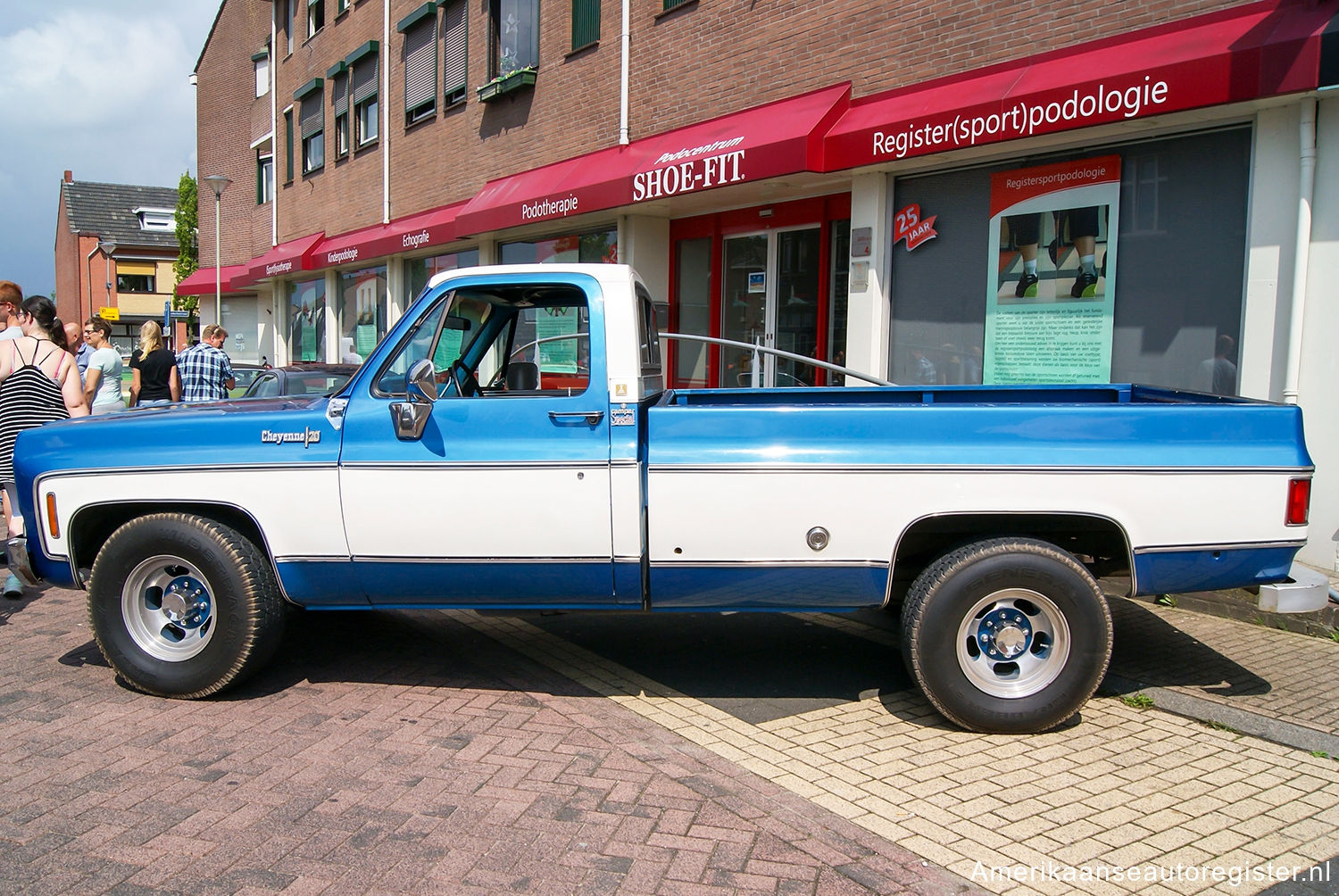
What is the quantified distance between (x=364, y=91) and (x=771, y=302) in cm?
1227

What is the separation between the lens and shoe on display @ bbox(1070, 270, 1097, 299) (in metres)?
8.06

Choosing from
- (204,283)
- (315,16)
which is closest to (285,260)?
(315,16)

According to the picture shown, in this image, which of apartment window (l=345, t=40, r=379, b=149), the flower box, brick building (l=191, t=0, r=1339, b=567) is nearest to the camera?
brick building (l=191, t=0, r=1339, b=567)

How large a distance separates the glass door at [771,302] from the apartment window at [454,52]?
662 cm

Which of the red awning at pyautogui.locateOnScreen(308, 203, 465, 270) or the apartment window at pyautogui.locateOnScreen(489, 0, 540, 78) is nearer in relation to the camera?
the apartment window at pyautogui.locateOnScreen(489, 0, 540, 78)

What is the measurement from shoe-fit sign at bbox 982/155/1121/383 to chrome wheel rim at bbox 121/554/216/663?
639 cm

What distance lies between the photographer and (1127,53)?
23.7ft

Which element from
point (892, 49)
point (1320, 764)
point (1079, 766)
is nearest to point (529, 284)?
point (1079, 766)

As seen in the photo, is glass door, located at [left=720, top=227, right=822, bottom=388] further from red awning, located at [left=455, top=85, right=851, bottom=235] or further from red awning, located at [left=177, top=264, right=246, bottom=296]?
red awning, located at [left=177, top=264, right=246, bottom=296]

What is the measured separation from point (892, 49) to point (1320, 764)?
6.95m

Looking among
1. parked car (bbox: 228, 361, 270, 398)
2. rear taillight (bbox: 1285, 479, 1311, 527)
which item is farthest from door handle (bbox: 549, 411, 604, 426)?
parked car (bbox: 228, 361, 270, 398)

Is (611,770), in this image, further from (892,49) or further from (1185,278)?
(892,49)

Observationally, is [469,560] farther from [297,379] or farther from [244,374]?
[244,374]

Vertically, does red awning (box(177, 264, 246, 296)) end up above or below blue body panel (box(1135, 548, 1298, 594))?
above
